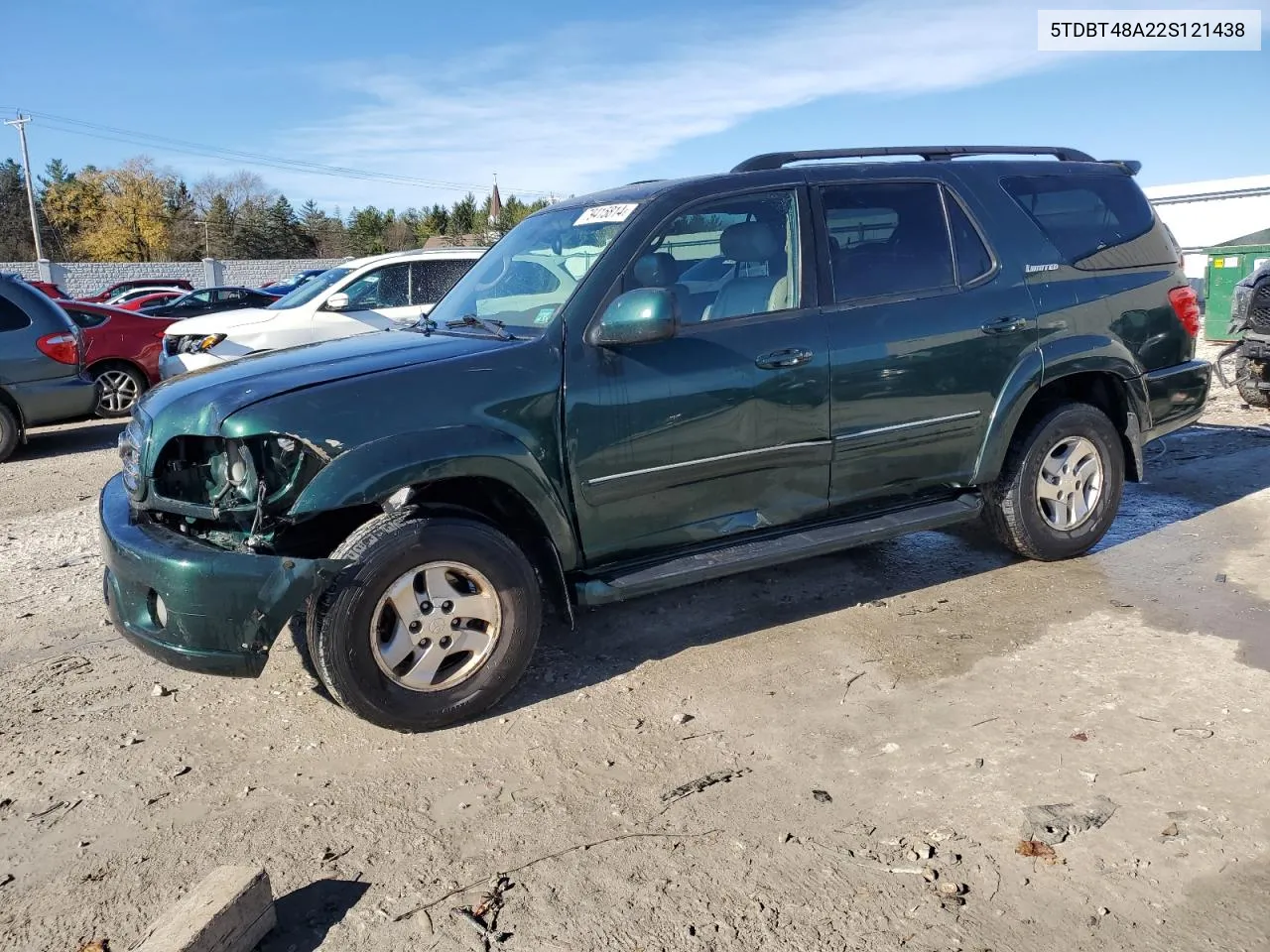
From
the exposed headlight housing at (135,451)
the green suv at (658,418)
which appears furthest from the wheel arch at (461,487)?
the exposed headlight housing at (135,451)

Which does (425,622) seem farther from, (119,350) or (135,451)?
(119,350)

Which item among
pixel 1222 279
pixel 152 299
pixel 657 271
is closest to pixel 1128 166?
pixel 657 271

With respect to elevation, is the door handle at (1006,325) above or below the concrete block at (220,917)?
above

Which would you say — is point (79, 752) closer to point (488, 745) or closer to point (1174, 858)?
point (488, 745)

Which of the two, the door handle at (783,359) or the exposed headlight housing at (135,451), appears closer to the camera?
the exposed headlight housing at (135,451)

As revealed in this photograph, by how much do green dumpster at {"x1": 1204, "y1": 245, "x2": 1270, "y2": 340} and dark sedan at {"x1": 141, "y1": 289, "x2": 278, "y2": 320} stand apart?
15.2 meters

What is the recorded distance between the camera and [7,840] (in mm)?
3014

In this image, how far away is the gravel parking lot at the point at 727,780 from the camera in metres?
2.58

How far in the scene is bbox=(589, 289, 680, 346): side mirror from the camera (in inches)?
147

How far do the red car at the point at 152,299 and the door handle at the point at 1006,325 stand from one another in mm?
22133

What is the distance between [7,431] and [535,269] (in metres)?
6.97

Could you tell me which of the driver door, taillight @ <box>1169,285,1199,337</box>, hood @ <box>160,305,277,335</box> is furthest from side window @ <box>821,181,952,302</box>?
hood @ <box>160,305,277,335</box>

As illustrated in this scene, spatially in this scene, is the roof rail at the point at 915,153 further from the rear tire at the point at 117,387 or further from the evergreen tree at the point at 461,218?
the evergreen tree at the point at 461,218

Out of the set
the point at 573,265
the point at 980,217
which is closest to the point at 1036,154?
the point at 980,217
